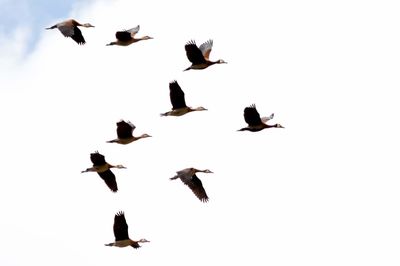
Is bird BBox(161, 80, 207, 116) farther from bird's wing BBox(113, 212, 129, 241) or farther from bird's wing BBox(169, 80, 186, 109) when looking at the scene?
bird's wing BBox(113, 212, 129, 241)

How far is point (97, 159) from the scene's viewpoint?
175 ft

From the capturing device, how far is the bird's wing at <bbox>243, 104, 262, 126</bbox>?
5219cm

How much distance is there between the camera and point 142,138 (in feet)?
179

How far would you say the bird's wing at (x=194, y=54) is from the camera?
5303 centimetres

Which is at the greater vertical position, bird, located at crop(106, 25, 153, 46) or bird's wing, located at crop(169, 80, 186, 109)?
bird, located at crop(106, 25, 153, 46)

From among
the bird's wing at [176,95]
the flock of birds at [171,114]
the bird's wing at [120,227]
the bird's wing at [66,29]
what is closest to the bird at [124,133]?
the flock of birds at [171,114]

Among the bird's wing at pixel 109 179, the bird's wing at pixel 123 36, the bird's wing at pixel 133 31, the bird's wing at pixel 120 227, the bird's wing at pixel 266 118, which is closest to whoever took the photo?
the bird's wing at pixel 120 227

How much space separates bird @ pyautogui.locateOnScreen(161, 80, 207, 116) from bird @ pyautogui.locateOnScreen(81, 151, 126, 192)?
3.12m

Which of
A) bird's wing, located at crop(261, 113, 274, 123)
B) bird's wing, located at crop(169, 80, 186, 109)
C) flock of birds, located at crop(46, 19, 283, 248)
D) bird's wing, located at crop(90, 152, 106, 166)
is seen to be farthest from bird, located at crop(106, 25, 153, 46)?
bird's wing, located at crop(261, 113, 274, 123)

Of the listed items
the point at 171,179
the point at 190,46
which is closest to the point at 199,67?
the point at 190,46

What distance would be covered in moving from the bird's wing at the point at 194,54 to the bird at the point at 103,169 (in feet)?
17.8

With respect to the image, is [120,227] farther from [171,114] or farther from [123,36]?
[123,36]

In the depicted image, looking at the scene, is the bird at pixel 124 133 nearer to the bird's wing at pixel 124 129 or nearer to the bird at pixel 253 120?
the bird's wing at pixel 124 129

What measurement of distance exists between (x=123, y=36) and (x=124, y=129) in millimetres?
4486
